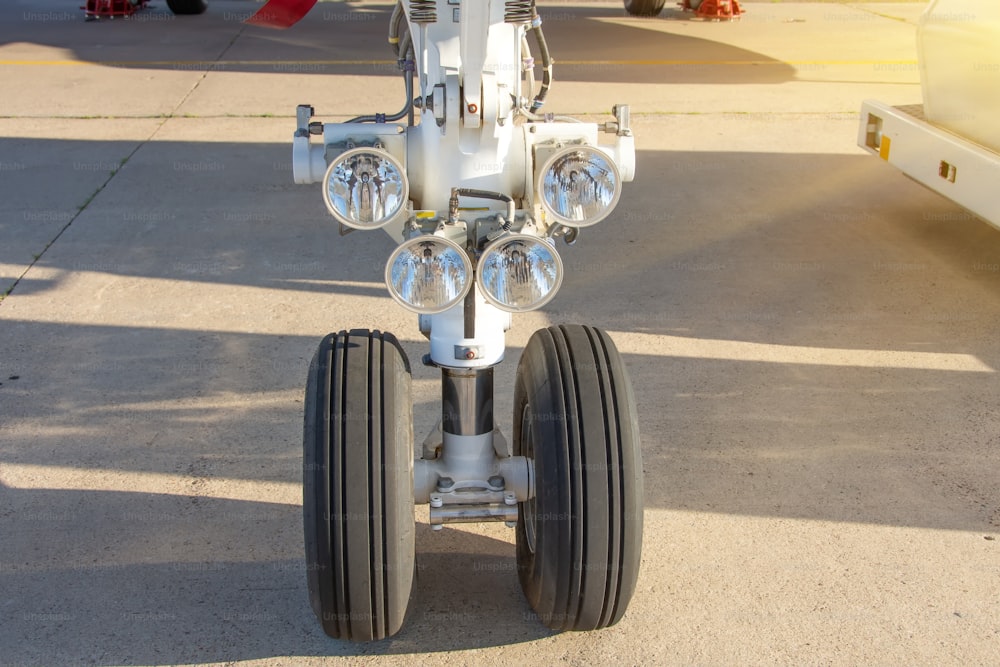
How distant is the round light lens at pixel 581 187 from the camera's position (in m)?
2.66

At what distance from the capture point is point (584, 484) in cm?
279

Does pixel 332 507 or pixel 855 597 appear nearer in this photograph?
pixel 332 507

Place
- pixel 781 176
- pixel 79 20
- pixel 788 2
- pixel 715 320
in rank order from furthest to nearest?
pixel 788 2
pixel 79 20
pixel 781 176
pixel 715 320

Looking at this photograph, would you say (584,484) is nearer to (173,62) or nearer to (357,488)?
(357,488)

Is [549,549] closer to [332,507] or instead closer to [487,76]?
[332,507]

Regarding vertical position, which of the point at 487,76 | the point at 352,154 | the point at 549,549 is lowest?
the point at 549,549

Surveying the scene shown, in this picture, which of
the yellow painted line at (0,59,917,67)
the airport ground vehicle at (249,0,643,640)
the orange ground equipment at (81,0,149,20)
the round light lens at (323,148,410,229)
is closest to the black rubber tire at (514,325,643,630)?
the airport ground vehicle at (249,0,643,640)

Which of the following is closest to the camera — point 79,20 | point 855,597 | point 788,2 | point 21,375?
point 855,597

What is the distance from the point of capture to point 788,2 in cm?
1563

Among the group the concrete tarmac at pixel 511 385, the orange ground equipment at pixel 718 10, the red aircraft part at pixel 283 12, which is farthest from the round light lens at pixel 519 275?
the orange ground equipment at pixel 718 10

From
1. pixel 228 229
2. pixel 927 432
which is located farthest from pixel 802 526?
pixel 228 229

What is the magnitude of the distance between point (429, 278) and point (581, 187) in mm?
432

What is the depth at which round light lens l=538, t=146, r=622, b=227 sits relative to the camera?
2.66 m

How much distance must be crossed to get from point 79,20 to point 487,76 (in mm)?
12555
